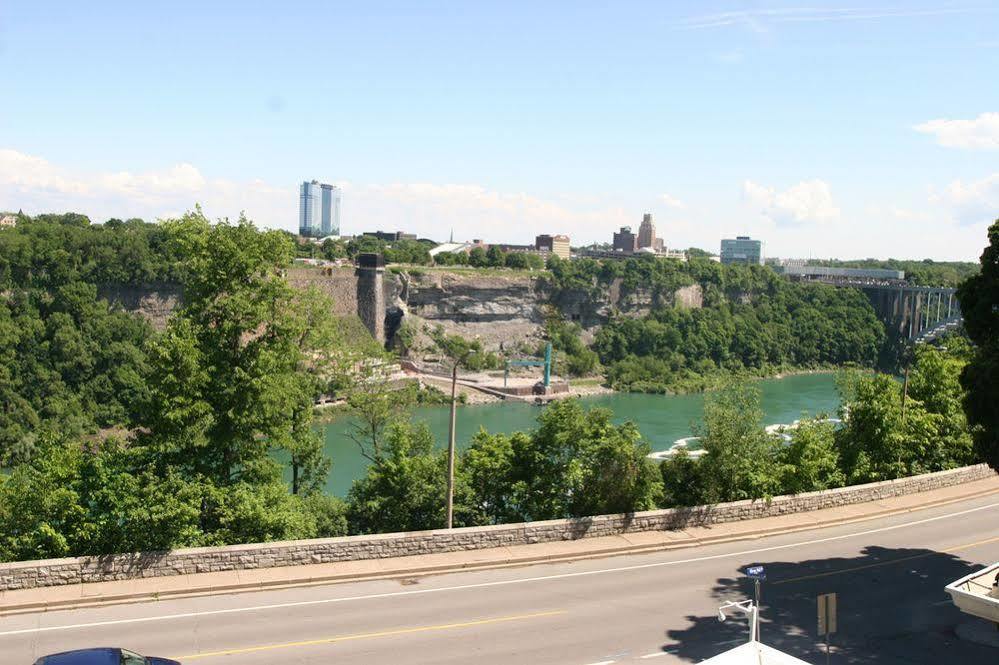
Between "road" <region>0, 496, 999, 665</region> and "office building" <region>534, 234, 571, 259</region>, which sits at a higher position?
"office building" <region>534, 234, 571, 259</region>

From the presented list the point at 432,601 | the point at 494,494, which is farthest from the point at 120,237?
the point at 432,601

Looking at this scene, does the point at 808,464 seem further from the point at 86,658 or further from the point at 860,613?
the point at 86,658

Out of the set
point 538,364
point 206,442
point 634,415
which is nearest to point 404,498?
point 206,442

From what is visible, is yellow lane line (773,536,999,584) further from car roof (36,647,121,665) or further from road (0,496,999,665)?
car roof (36,647,121,665)

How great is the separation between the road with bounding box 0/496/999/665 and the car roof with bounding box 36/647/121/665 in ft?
5.69

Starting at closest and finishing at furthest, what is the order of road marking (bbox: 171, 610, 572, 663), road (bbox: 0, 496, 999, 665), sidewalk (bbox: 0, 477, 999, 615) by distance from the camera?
road marking (bbox: 171, 610, 572, 663), road (bbox: 0, 496, 999, 665), sidewalk (bbox: 0, 477, 999, 615)

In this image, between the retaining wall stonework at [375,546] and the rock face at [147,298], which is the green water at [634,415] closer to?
the rock face at [147,298]

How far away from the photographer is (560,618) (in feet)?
42.1

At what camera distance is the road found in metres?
11.5

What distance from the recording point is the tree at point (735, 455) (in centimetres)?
1822

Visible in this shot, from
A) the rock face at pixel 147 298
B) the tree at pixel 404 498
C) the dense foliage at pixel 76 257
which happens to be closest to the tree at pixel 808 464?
the tree at pixel 404 498

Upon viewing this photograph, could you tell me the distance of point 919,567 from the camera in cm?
1591

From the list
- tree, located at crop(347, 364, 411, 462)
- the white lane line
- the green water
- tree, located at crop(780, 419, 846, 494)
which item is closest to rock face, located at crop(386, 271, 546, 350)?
the green water

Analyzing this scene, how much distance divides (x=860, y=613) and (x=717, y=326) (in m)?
81.7
